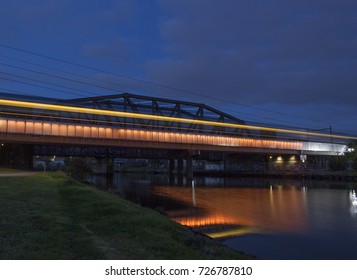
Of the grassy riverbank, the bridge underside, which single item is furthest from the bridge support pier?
the grassy riverbank

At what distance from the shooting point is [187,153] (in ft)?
306

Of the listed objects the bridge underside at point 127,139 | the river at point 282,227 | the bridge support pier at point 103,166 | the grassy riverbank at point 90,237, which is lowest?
the river at point 282,227

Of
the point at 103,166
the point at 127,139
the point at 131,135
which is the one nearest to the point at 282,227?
the point at 127,139

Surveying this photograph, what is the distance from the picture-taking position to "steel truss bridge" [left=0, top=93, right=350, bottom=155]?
65.0 meters

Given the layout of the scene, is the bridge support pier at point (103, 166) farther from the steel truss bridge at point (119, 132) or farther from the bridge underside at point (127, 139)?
the bridge underside at point (127, 139)

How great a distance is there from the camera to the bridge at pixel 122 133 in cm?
6512

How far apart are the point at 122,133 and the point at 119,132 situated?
2.18 feet

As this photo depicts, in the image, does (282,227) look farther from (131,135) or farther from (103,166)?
(103,166)

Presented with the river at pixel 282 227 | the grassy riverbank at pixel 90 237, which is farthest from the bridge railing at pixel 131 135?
the grassy riverbank at pixel 90 237

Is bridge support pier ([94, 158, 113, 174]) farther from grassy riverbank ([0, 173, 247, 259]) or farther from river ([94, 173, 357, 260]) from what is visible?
grassy riverbank ([0, 173, 247, 259])

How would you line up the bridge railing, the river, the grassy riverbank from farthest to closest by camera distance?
1. the bridge railing
2. the river
3. the grassy riverbank

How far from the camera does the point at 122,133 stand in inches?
2933
